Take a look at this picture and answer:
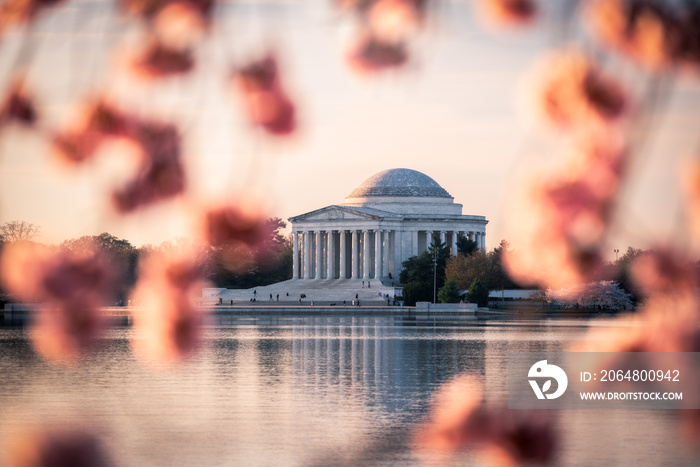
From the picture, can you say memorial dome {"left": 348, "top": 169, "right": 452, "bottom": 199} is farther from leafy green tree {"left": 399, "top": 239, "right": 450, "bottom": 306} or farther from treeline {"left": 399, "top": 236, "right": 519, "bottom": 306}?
treeline {"left": 399, "top": 236, "right": 519, "bottom": 306}

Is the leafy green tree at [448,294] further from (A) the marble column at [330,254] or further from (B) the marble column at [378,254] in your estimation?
(A) the marble column at [330,254]

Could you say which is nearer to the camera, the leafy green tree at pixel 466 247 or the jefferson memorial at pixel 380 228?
the leafy green tree at pixel 466 247

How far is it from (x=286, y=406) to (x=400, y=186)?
442 feet

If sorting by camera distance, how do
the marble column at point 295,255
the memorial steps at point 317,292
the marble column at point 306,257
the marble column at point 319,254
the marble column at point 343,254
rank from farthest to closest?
the marble column at point 295,255 < the marble column at point 306,257 < the marble column at point 319,254 < the marble column at point 343,254 < the memorial steps at point 317,292

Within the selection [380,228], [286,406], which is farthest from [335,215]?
[286,406]

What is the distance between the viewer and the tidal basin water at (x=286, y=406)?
25.7m

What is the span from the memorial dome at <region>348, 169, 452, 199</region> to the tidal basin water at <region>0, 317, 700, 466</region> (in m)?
103

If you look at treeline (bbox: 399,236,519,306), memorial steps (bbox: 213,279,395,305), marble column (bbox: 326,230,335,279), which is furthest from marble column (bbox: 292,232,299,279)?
treeline (bbox: 399,236,519,306)

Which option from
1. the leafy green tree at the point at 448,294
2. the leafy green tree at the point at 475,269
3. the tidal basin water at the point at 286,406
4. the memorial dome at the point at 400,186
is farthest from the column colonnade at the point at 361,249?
the tidal basin water at the point at 286,406

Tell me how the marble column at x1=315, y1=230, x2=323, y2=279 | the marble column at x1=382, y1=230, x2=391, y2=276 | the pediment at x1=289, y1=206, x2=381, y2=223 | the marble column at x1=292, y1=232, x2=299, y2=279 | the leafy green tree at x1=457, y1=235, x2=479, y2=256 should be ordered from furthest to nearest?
the marble column at x1=292, y1=232, x2=299, y2=279, the marble column at x1=315, y1=230, x2=323, y2=279, the marble column at x1=382, y1=230, x2=391, y2=276, the pediment at x1=289, y1=206, x2=381, y2=223, the leafy green tree at x1=457, y1=235, x2=479, y2=256

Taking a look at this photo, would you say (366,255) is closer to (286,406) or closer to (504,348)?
(504,348)

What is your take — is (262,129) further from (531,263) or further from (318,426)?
(318,426)

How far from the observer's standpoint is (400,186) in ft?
554

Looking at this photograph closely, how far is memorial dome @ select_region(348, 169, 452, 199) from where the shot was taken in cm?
16762
